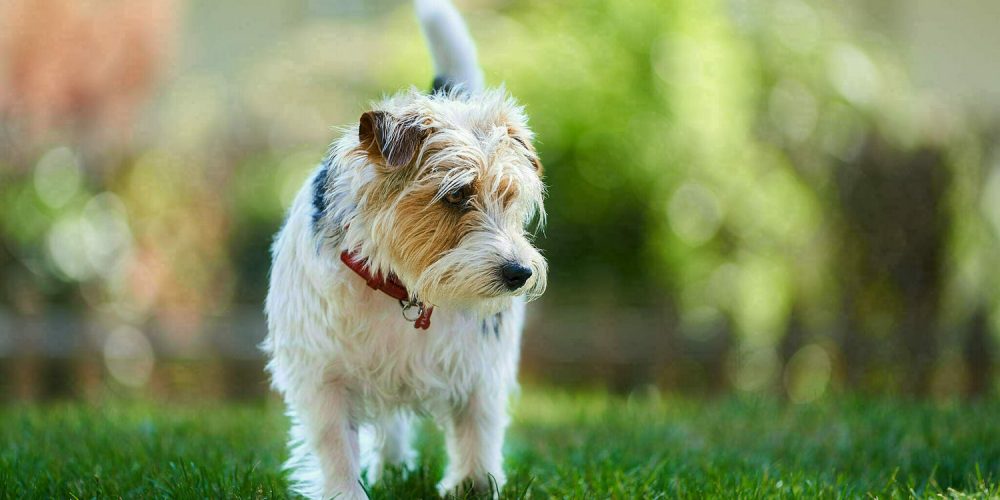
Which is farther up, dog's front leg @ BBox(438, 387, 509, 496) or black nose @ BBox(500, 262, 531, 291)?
black nose @ BBox(500, 262, 531, 291)

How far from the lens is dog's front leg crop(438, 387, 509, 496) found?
4.05 meters

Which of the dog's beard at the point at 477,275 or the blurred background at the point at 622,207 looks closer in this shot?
the dog's beard at the point at 477,275

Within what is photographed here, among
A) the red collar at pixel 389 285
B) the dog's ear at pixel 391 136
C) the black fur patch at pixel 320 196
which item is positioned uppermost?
the dog's ear at pixel 391 136

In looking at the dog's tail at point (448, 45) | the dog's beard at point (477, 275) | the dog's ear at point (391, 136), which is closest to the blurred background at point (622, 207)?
the dog's tail at point (448, 45)

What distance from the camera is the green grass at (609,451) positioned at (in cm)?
403

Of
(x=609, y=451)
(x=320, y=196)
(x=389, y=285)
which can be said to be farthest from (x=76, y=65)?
(x=389, y=285)

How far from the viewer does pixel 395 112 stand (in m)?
3.60

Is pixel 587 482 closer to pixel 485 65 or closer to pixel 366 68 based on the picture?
pixel 485 65

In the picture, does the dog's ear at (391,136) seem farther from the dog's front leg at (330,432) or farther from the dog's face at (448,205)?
the dog's front leg at (330,432)

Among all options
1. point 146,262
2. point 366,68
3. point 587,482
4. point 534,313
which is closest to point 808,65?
point 534,313

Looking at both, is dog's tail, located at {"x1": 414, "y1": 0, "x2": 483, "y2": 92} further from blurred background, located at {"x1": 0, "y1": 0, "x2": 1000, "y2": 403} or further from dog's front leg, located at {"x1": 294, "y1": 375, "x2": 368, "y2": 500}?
blurred background, located at {"x1": 0, "y1": 0, "x2": 1000, "y2": 403}

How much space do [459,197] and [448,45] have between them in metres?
1.17

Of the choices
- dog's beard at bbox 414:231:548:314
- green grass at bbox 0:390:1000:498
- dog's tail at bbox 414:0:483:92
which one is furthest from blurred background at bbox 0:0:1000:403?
dog's beard at bbox 414:231:548:314

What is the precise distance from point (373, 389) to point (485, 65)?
6026mm
